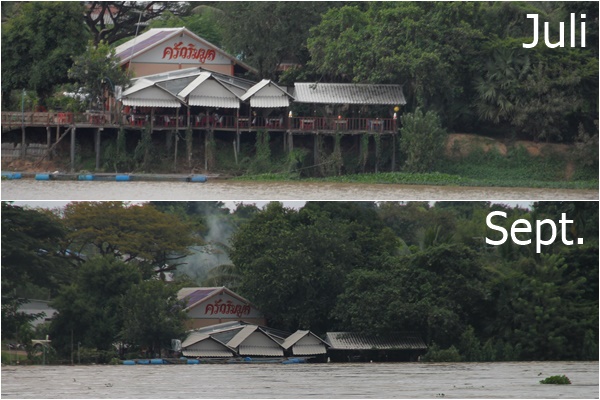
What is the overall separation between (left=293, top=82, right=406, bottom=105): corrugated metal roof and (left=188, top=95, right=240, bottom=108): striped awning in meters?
1.51

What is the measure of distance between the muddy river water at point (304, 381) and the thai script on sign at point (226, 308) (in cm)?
315

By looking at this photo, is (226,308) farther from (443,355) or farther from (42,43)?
(42,43)

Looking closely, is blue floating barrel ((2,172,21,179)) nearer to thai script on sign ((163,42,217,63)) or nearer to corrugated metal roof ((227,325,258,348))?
thai script on sign ((163,42,217,63))

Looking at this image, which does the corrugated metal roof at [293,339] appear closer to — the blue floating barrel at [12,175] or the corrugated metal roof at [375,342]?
the corrugated metal roof at [375,342]

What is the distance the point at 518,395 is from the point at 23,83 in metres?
18.1

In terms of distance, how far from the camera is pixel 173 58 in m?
35.2

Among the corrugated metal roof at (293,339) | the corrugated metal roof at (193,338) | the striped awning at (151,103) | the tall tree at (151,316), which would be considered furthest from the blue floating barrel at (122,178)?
the corrugated metal roof at (293,339)

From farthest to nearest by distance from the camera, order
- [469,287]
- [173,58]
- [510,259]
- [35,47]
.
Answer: [173,58] → [35,47] → [510,259] → [469,287]

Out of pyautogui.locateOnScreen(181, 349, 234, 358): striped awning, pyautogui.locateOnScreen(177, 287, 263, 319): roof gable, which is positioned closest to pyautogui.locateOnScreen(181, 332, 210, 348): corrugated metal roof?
pyautogui.locateOnScreen(181, 349, 234, 358): striped awning

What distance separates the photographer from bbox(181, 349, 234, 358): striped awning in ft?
91.9

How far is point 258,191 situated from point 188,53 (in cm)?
441

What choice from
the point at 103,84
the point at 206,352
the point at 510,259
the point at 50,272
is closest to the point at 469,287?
the point at 510,259

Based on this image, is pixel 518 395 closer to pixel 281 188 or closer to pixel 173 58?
pixel 281 188

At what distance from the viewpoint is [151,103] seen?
33.6 meters
